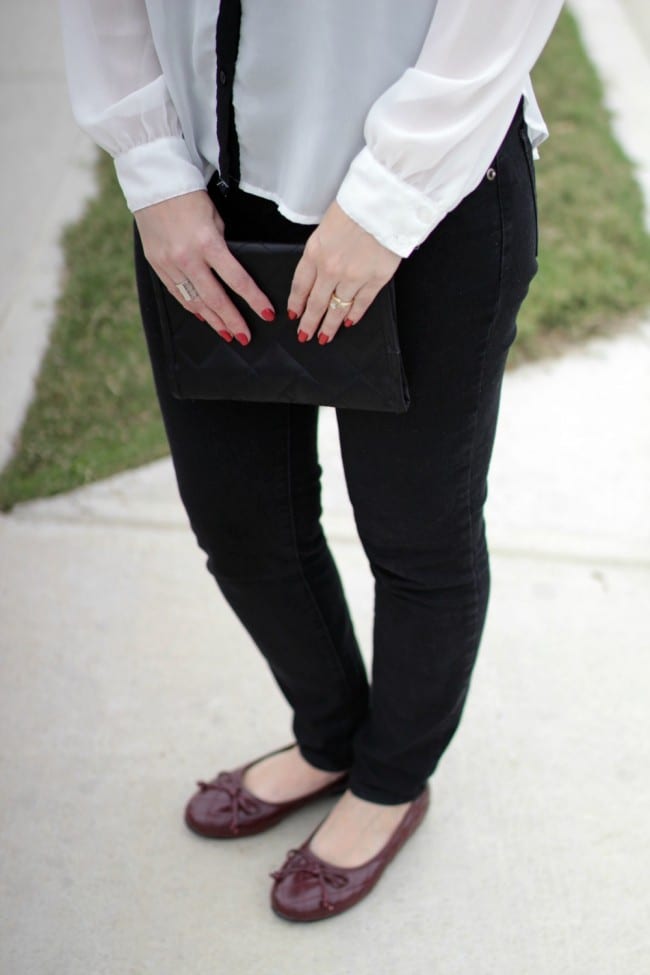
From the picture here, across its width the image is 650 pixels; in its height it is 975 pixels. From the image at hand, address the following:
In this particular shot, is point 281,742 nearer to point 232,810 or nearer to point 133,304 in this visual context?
point 232,810

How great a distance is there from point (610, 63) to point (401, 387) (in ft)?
14.4

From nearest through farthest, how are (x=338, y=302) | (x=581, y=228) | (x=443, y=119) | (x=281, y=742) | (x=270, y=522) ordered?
(x=443, y=119) < (x=338, y=302) < (x=270, y=522) < (x=281, y=742) < (x=581, y=228)

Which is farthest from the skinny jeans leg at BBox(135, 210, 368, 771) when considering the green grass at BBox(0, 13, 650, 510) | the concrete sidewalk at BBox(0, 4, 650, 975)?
the green grass at BBox(0, 13, 650, 510)

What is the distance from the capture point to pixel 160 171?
124cm

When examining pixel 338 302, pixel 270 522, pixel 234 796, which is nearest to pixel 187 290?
pixel 338 302

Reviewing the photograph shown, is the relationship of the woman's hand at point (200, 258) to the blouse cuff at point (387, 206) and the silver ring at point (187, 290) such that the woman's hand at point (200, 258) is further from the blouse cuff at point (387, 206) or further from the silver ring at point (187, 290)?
the blouse cuff at point (387, 206)

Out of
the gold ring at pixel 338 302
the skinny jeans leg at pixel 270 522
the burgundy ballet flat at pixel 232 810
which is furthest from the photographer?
the burgundy ballet flat at pixel 232 810

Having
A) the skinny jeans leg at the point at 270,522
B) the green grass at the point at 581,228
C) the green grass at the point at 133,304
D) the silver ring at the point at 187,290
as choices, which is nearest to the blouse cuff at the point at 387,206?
the skinny jeans leg at the point at 270,522

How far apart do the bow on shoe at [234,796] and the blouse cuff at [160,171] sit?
3.30ft

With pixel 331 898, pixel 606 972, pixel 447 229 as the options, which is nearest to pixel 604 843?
pixel 606 972

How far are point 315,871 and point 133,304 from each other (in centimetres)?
207

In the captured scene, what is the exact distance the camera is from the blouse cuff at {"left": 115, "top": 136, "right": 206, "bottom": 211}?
4.07 feet

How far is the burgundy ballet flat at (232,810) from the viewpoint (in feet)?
5.85

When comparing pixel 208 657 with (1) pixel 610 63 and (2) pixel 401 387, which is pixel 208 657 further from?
(1) pixel 610 63
